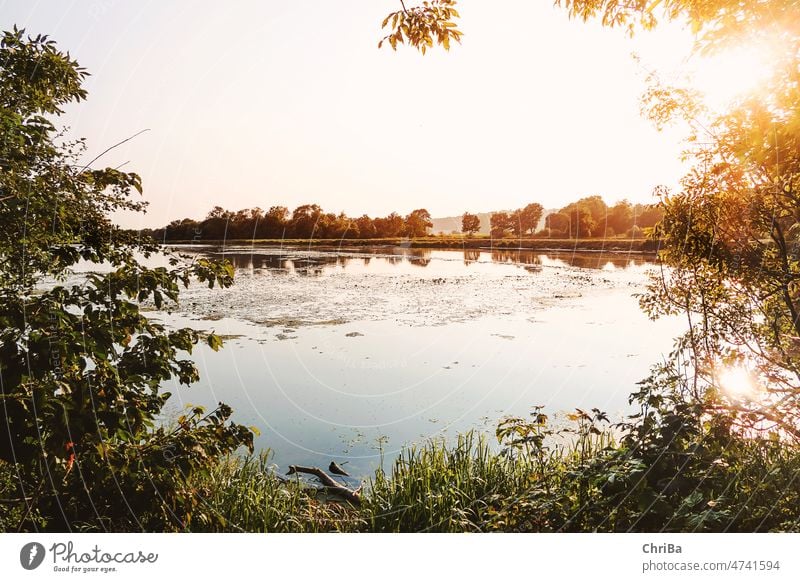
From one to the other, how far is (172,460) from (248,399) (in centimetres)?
265

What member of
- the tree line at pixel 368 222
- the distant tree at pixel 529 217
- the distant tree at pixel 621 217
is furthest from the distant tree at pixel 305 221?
the distant tree at pixel 621 217

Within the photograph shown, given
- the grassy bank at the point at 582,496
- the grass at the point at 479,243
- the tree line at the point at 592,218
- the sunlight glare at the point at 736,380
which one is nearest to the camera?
the grassy bank at the point at 582,496

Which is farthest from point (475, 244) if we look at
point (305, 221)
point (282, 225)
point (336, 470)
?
point (336, 470)

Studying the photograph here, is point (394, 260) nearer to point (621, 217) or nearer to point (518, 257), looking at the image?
point (518, 257)

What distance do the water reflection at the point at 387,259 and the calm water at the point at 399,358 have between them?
311 cm

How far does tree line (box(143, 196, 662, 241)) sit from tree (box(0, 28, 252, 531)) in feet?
3.34

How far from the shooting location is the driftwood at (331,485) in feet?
9.99

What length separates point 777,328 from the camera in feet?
8.70

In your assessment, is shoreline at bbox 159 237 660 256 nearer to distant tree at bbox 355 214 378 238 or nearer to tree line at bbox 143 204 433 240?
tree line at bbox 143 204 433 240

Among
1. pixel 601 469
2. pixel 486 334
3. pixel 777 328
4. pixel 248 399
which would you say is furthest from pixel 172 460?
pixel 486 334

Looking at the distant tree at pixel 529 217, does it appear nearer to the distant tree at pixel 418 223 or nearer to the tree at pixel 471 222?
the tree at pixel 471 222

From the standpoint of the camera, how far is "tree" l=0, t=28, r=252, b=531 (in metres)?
1.64

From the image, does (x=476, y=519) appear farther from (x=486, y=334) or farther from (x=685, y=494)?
(x=486, y=334)

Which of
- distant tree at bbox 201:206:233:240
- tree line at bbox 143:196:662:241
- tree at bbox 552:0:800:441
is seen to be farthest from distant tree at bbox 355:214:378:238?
tree at bbox 552:0:800:441
